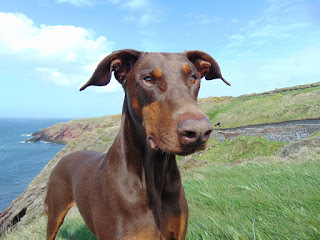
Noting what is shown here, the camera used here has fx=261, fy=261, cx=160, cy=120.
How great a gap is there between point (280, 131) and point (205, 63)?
39.3 feet

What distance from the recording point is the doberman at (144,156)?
7.18ft

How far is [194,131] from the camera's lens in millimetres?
1735

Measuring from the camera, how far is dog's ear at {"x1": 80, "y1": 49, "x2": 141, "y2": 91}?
264 cm

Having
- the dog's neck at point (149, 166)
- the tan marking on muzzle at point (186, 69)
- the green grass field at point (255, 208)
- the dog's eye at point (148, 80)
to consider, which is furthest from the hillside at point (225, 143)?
the dog's eye at point (148, 80)

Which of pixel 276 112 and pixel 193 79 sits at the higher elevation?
pixel 193 79

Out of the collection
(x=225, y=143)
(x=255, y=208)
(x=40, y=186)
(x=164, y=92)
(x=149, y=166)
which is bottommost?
(x=40, y=186)

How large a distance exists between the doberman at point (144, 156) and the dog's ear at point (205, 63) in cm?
3

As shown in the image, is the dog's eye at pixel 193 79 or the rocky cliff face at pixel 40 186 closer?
the dog's eye at pixel 193 79

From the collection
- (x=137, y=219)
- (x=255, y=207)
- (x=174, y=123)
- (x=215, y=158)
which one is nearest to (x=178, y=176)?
(x=137, y=219)

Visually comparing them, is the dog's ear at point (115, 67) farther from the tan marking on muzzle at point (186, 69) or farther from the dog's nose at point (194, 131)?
the dog's nose at point (194, 131)

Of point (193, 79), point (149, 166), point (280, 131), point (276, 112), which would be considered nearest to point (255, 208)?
point (149, 166)

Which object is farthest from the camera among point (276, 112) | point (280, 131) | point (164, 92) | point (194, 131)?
point (276, 112)

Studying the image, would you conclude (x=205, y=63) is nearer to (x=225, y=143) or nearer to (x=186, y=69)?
(x=186, y=69)

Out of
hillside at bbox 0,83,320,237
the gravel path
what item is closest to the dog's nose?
hillside at bbox 0,83,320,237
